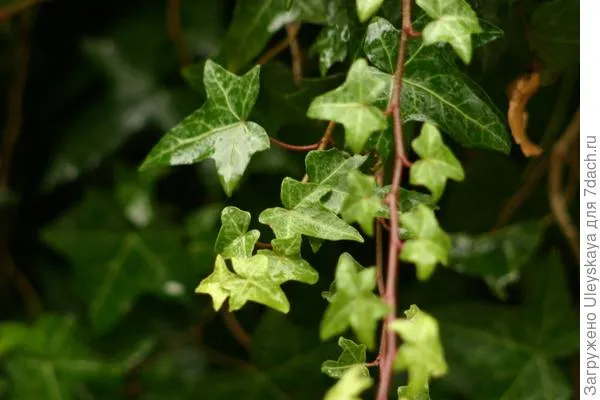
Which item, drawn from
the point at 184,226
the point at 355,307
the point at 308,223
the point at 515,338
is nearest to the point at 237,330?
the point at 184,226

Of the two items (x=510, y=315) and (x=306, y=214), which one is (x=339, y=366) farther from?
(x=510, y=315)

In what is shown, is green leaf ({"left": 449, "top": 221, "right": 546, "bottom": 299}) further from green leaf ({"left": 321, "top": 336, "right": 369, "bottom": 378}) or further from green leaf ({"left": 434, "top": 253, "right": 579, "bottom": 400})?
green leaf ({"left": 321, "top": 336, "right": 369, "bottom": 378})

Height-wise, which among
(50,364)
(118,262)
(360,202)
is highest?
(360,202)

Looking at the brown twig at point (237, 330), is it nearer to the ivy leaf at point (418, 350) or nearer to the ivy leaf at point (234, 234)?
the ivy leaf at point (234, 234)

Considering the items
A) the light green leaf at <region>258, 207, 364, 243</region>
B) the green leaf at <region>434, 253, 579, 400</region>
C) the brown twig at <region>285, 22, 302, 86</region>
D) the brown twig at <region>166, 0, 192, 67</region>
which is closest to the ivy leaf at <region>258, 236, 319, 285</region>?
the light green leaf at <region>258, 207, 364, 243</region>

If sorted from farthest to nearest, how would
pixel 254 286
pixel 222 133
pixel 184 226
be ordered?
pixel 184 226 < pixel 222 133 < pixel 254 286

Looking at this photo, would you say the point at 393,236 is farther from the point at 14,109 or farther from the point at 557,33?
the point at 14,109

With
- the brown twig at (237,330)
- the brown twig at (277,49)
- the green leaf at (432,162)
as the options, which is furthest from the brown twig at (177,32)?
the green leaf at (432,162)

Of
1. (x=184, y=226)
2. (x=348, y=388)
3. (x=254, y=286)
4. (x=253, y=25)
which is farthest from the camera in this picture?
(x=184, y=226)
